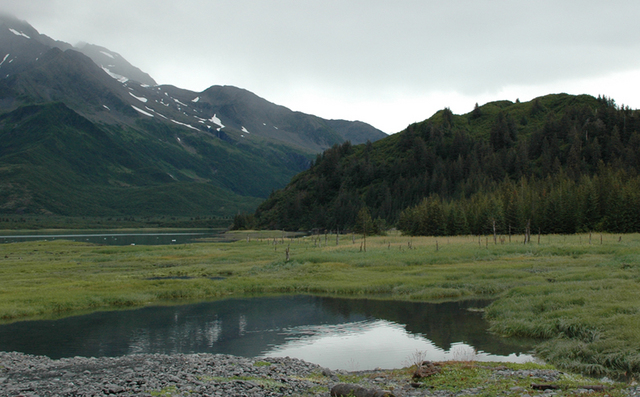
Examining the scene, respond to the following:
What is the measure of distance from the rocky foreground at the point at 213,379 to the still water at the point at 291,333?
3131 millimetres

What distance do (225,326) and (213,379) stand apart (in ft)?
49.5

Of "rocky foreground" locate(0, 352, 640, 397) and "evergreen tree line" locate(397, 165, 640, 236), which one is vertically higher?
"evergreen tree line" locate(397, 165, 640, 236)

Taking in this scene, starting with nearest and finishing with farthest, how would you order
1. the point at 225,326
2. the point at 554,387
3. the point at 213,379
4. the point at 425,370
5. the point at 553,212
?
the point at 554,387 → the point at 213,379 → the point at 425,370 → the point at 225,326 → the point at 553,212

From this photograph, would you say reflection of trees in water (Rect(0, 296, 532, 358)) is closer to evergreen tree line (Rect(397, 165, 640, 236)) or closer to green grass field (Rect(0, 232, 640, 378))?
green grass field (Rect(0, 232, 640, 378))

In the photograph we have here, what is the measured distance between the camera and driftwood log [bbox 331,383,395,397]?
16281 mm

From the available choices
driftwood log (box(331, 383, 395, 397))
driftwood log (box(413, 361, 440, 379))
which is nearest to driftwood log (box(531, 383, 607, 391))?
driftwood log (box(413, 361, 440, 379))

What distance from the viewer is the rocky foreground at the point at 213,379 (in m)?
17.6

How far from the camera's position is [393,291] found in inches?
1841

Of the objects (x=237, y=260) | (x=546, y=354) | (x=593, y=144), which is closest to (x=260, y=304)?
(x=546, y=354)

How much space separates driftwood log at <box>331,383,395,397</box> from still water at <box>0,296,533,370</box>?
7.09 meters

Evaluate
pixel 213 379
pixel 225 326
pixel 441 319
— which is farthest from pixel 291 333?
pixel 213 379

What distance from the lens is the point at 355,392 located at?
16.7m

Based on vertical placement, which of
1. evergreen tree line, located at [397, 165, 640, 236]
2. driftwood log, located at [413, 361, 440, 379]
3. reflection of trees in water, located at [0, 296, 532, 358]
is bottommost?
reflection of trees in water, located at [0, 296, 532, 358]

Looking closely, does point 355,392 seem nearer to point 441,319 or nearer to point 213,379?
point 213,379
